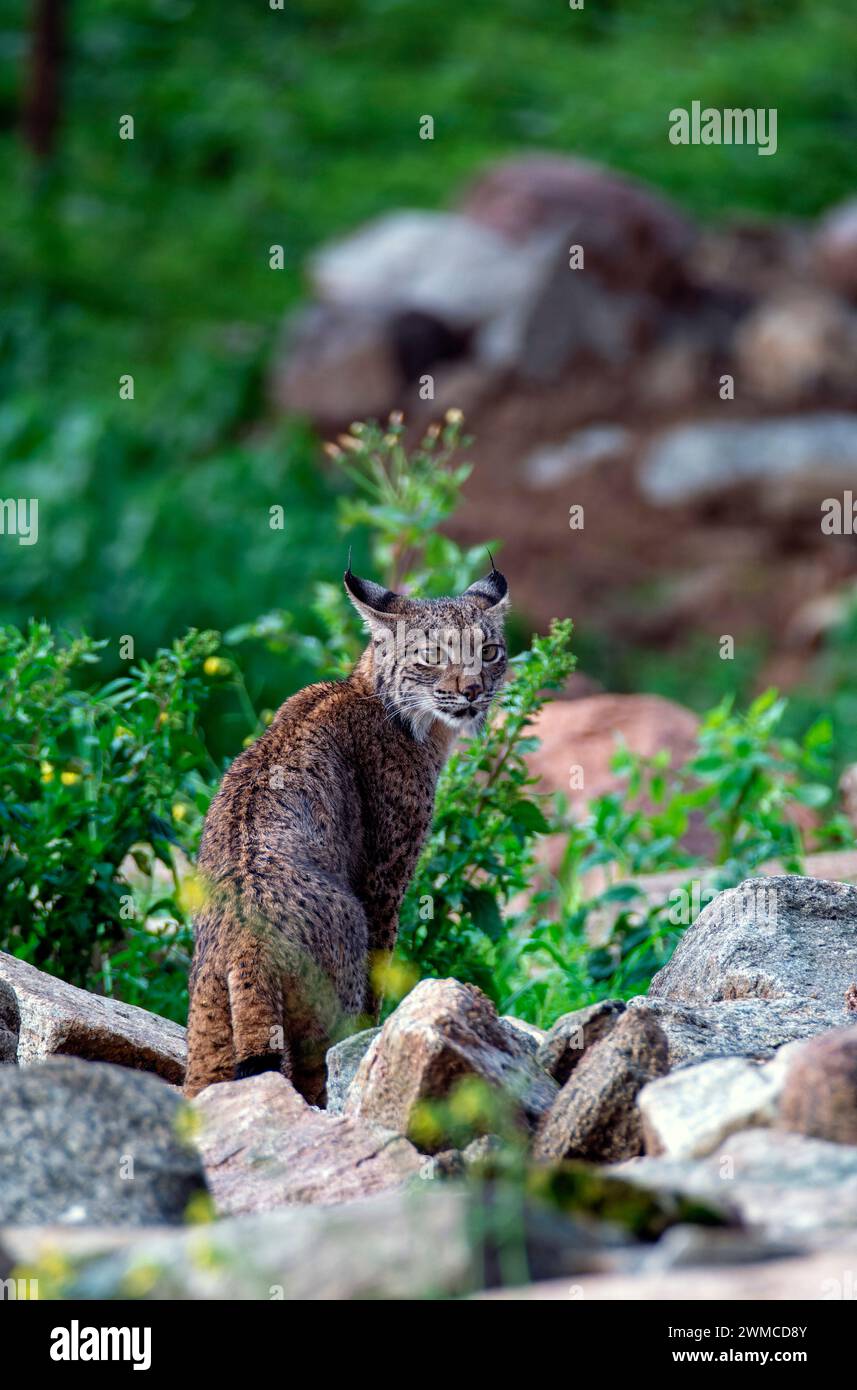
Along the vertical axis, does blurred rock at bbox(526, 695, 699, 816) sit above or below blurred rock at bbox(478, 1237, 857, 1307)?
above

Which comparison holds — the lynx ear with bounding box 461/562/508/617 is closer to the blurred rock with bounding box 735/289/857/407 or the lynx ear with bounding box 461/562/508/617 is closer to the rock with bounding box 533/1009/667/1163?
the rock with bounding box 533/1009/667/1163

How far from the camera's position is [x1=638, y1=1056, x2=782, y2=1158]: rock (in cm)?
404

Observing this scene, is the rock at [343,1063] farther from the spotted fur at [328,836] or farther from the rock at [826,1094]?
the rock at [826,1094]

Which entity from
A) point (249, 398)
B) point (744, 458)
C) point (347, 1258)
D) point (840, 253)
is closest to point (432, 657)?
point (347, 1258)

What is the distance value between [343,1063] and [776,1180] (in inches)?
64.6

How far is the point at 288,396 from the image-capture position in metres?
18.3

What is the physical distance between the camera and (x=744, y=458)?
17516 mm

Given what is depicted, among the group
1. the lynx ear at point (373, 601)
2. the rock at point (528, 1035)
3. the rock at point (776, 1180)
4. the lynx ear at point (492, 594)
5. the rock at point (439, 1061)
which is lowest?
the rock at point (776, 1180)

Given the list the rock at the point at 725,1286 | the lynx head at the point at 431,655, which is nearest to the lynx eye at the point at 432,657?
the lynx head at the point at 431,655

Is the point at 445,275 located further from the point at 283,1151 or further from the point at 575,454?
the point at 283,1151

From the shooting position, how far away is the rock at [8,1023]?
5320mm

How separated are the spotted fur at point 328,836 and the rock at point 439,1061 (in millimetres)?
474

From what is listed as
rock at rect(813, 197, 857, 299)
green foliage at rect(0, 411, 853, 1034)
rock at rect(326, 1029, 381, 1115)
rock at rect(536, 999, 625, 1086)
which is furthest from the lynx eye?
rock at rect(813, 197, 857, 299)
